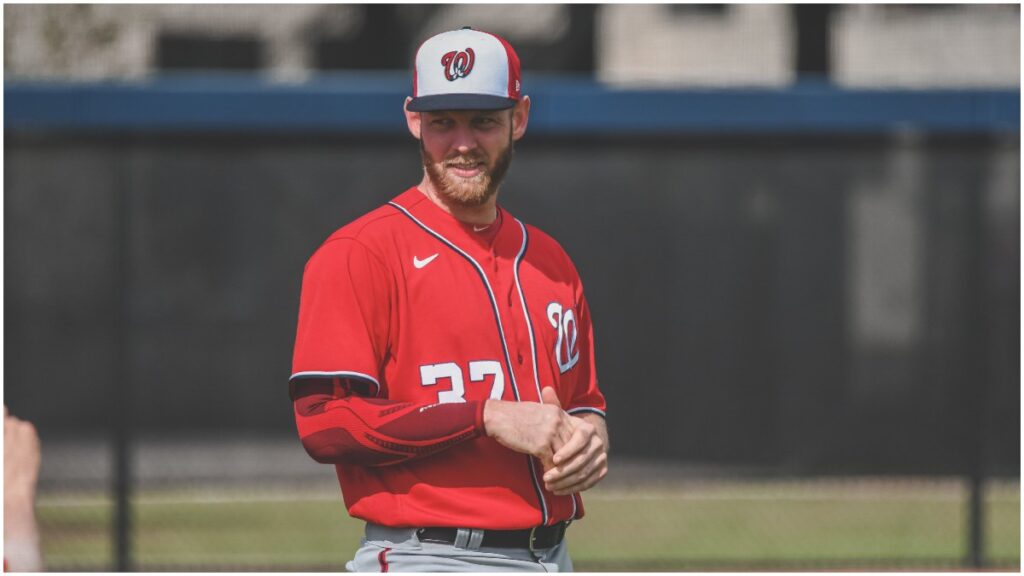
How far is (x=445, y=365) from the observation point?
333cm

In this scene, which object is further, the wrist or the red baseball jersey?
the red baseball jersey

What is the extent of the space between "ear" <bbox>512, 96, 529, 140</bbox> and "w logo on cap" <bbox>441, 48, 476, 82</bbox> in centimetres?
22

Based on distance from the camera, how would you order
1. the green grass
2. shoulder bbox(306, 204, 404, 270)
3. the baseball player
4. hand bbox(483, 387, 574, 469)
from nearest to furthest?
hand bbox(483, 387, 574, 469)
the baseball player
shoulder bbox(306, 204, 404, 270)
the green grass

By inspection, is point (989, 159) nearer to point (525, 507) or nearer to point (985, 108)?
point (985, 108)

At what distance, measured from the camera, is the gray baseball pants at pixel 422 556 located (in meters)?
3.35

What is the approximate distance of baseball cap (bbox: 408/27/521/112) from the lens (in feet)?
10.9

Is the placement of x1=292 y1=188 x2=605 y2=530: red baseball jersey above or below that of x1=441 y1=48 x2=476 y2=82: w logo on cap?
below

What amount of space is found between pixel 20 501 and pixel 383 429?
1.24 meters

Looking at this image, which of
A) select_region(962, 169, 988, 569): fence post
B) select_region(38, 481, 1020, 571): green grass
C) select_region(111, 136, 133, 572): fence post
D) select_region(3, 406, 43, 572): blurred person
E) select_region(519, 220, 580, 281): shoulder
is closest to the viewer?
select_region(3, 406, 43, 572): blurred person

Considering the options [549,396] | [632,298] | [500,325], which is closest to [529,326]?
[500,325]

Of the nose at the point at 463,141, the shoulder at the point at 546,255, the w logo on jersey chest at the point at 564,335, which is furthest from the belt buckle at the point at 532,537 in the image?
the nose at the point at 463,141

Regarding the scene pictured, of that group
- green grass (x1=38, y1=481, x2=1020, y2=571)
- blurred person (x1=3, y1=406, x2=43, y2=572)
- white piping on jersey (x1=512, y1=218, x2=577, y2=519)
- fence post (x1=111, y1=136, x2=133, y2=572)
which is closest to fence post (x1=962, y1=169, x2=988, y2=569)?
green grass (x1=38, y1=481, x2=1020, y2=571)

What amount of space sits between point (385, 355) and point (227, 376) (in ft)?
19.3

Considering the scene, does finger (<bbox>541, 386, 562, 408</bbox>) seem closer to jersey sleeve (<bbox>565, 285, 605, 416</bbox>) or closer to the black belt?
the black belt
